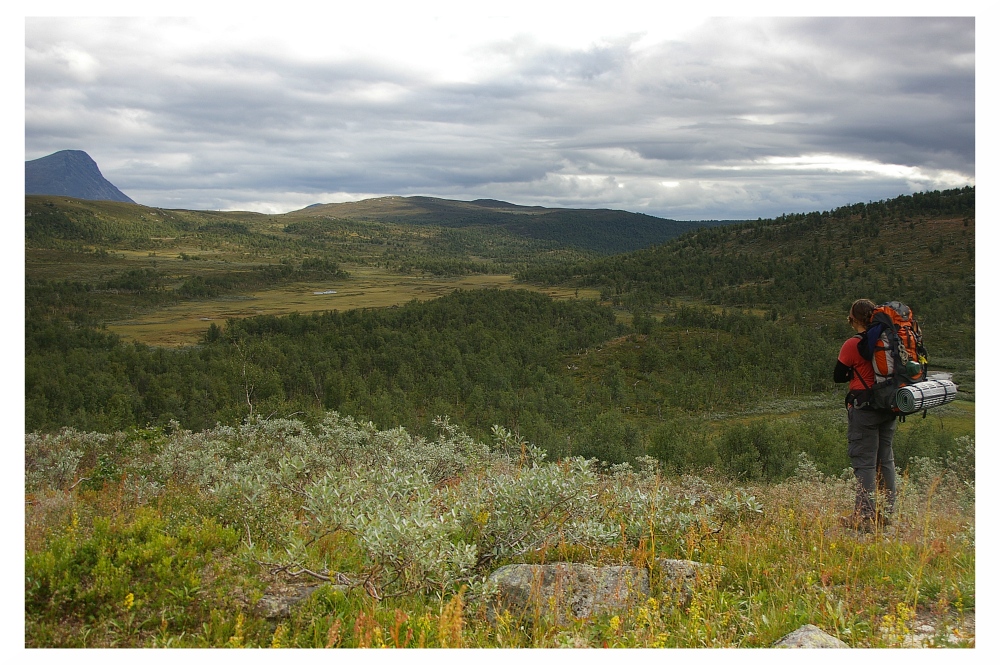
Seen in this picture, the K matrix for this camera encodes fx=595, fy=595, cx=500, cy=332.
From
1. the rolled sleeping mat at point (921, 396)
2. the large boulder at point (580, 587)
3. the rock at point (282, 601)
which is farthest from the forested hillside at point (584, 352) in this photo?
the rock at point (282, 601)

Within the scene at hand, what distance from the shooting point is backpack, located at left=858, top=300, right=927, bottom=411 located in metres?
4.51

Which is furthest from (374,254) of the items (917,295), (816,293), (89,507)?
(89,507)

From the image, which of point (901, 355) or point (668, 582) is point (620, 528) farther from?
point (901, 355)

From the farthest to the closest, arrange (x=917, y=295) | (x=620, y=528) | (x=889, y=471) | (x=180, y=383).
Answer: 1. (x=917, y=295)
2. (x=180, y=383)
3. (x=889, y=471)
4. (x=620, y=528)

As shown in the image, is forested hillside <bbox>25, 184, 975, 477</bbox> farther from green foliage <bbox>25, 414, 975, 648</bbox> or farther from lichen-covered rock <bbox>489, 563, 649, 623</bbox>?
lichen-covered rock <bbox>489, 563, 649, 623</bbox>

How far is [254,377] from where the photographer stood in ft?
132

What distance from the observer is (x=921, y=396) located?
4.39 meters

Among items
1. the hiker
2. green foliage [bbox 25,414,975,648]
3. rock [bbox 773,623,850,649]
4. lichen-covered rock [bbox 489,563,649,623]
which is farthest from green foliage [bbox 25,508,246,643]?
the hiker

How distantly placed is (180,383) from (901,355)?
130ft

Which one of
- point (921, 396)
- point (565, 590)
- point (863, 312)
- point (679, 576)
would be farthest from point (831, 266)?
point (565, 590)

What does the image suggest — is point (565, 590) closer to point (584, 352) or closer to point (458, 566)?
point (458, 566)

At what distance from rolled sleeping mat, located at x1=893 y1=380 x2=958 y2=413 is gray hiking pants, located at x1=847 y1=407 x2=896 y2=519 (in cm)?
29

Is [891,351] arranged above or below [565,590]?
above

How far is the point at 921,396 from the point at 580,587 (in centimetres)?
294
